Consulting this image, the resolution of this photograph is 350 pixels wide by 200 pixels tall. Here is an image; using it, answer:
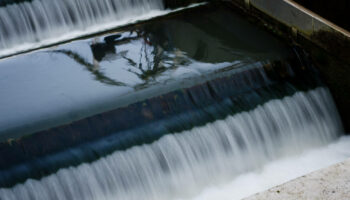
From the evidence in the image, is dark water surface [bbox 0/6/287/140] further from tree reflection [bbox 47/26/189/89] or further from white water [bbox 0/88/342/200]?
white water [bbox 0/88/342/200]

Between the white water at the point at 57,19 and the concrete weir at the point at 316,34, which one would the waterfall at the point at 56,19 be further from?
the concrete weir at the point at 316,34

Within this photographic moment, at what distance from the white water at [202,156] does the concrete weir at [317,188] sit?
2.27 metres

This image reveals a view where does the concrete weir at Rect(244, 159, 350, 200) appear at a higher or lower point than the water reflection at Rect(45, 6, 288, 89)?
higher

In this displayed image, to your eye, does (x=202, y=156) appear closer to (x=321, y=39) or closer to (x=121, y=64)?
(x=121, y=64)

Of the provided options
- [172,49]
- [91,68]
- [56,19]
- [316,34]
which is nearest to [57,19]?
[56,19]

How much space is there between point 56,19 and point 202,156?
3402mm

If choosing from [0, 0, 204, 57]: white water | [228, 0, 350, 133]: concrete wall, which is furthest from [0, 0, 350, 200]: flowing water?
[0, 0, 204, 57]: white water

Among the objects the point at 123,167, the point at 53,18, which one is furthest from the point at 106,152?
the point at 53,18

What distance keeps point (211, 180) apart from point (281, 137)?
959 mm

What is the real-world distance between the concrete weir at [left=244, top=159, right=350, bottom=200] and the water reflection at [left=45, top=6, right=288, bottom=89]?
2.92 m

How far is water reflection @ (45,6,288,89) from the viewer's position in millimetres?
5730

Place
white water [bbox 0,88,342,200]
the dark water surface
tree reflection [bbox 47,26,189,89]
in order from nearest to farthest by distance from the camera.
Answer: white water [bbox 0,88,342,200], the dark water surface, tree reflection [bbox 47,26,189,89]

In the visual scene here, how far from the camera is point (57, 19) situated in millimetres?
7195

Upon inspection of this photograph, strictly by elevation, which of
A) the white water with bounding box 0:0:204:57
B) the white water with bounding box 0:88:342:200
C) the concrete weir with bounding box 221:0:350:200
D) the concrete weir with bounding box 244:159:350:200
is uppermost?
the concrete weir with bounding box 244:159:350:200
